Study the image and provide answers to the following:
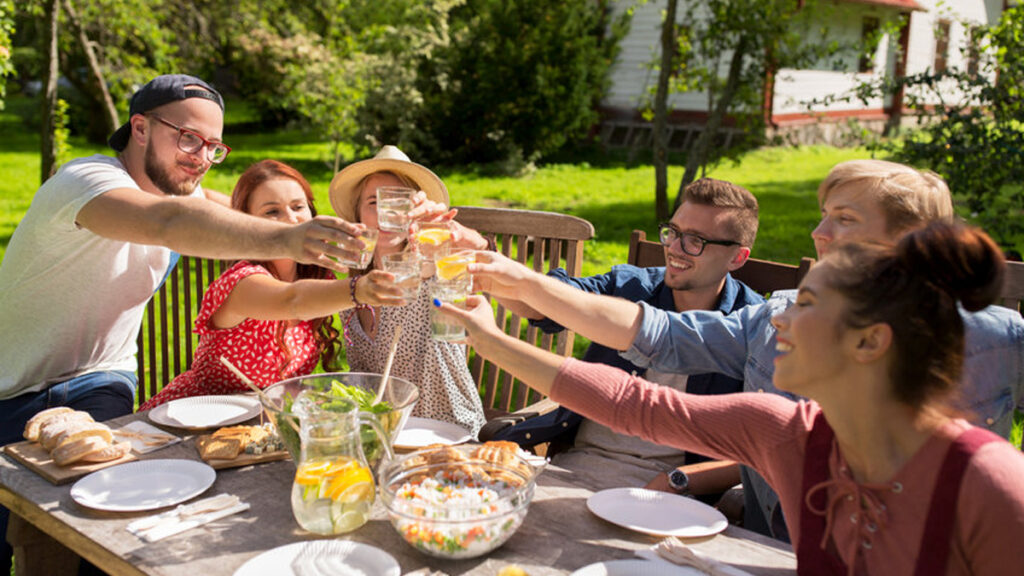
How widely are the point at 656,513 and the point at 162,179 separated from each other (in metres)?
2.57

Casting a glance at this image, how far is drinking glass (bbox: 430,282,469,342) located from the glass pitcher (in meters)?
0.39

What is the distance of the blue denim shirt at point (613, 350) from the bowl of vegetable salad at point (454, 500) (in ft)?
3.37

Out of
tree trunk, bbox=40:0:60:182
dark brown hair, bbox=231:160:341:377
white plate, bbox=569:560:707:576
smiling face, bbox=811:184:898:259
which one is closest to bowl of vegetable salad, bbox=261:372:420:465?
white plate, bbox=569:560:707:576

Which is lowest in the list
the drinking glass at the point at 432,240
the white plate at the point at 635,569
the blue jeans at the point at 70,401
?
the blue jeans at the point at 70,401

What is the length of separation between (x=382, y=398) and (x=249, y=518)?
52cm

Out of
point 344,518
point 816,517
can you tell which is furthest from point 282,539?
point 816,517

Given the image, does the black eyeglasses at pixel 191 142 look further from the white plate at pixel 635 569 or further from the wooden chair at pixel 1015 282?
the wooden chair at pixel 1015 282

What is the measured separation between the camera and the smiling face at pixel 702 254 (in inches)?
131

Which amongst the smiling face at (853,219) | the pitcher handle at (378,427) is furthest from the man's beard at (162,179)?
the smiling face at (853,219)

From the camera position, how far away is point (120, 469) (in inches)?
94.6

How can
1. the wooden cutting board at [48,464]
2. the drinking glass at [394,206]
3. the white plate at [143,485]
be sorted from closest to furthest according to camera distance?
the white plate at [143,485], the wooden cutting board at [48,464], the drinking glass at [394,206]

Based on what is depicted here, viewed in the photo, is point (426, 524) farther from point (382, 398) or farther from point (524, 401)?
point (524, 401)

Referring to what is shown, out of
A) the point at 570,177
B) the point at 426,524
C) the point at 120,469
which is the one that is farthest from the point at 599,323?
the point at 570,177

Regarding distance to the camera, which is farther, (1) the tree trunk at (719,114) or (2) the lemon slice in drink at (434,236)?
(1) the tree trunk at (719,114)
